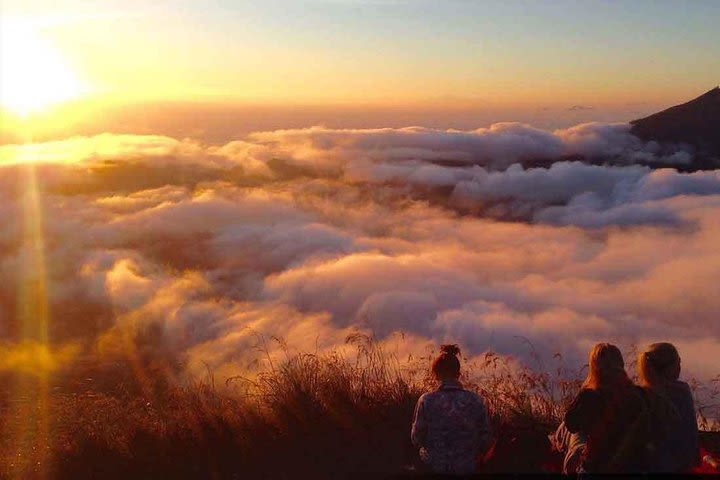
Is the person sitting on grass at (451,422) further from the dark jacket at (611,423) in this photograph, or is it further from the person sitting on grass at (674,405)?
the person sitting on grass at (674,405)

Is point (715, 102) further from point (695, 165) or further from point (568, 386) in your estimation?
point (568, 386)

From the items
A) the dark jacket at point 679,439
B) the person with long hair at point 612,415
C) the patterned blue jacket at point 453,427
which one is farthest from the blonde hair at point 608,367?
the patterned blue jacket at point 453,427

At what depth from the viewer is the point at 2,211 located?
146 meters

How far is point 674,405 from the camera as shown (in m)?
3.73

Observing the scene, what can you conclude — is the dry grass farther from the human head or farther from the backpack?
the backpack

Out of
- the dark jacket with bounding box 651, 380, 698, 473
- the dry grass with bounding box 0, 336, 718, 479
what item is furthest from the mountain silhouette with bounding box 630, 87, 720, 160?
the dark jacket with bounding box 651, 380, 698, 473

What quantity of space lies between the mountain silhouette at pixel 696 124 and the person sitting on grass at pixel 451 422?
453ft

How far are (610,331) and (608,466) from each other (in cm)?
7055

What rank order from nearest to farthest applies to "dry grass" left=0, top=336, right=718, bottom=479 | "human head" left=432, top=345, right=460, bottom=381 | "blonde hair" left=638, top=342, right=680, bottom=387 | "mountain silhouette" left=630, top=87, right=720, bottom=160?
"blonde hair" left=638, top=342, right=680, bottom=387
"human head" left=432, top=345, right=460, bottom=381
"dry grass" left=0, top=336, right=718, bottom=479
"mountain silhouette" left=630, top=87, right=720, bottom=160

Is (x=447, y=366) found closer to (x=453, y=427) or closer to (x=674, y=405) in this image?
(x=453, y=427)

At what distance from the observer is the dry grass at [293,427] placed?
5.02m

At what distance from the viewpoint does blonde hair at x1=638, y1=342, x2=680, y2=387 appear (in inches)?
147

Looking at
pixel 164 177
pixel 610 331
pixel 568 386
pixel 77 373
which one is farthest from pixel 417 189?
pixel 568 386

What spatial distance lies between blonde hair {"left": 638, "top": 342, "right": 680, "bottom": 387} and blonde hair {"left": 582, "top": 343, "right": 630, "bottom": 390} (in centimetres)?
20
